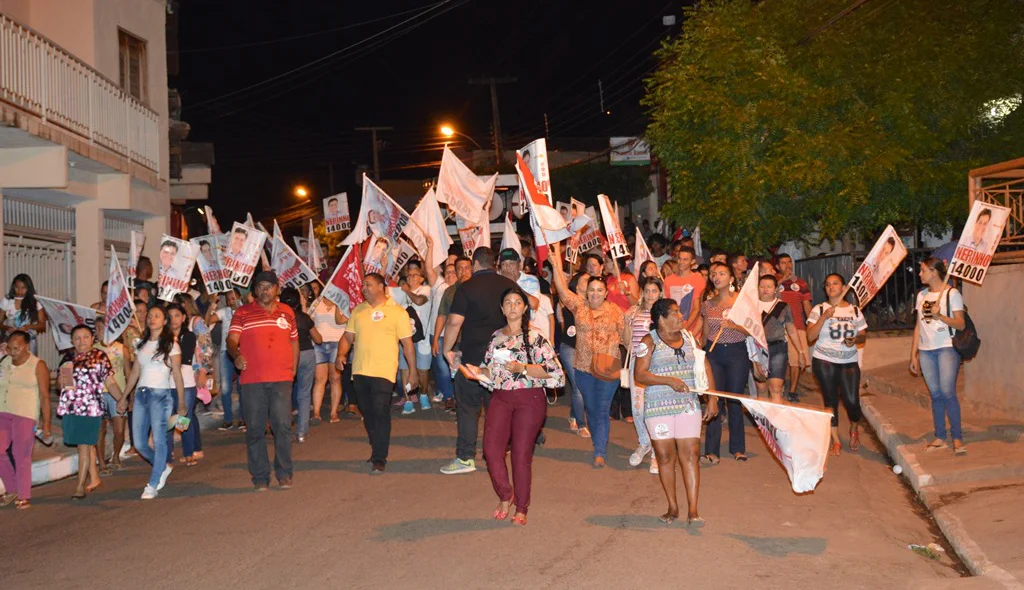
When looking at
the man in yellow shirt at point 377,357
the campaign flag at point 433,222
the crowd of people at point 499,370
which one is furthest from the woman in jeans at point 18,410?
the campaign flag at point 433,222

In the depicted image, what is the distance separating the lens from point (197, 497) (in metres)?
10.1

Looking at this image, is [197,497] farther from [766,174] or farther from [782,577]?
[766,174]

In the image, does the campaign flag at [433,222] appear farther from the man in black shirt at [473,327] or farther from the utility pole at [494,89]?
the utility pole at [494,89]

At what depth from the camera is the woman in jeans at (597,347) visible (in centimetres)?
1127

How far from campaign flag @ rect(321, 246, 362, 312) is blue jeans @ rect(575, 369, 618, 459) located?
3.45m

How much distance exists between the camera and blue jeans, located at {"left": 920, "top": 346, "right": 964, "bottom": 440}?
36.9 ft

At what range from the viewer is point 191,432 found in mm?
12398

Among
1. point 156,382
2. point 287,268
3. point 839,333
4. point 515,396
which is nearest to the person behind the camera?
point 515,396

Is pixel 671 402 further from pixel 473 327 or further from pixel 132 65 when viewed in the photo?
pixel 132 65

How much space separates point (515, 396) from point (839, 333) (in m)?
4.82

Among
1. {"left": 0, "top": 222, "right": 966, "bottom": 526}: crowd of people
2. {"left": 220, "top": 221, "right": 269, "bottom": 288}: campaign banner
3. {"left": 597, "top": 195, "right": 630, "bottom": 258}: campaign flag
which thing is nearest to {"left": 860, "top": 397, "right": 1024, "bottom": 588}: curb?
{"left": 0, "top": 222, "right": 966, "bottom": 526}: crowd of people

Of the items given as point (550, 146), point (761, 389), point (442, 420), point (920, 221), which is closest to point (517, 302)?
point (442, 420)

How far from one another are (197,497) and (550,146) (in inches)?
2482

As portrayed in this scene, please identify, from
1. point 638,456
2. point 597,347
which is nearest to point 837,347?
point 638,456
